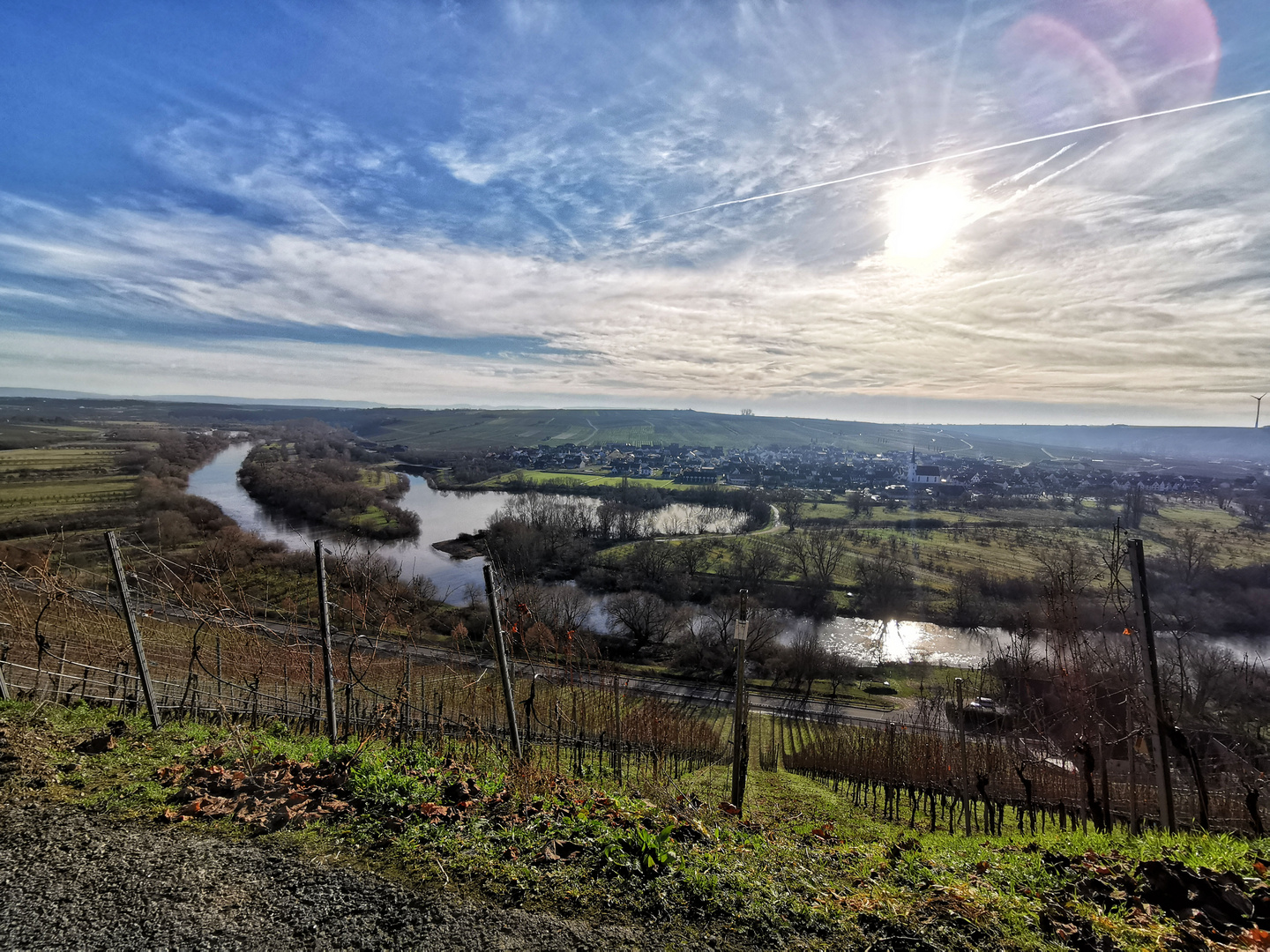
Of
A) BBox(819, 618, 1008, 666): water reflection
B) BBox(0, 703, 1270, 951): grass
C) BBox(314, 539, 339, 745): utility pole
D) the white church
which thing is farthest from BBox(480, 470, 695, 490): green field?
BBox(0, 703, 1270, 951): grass

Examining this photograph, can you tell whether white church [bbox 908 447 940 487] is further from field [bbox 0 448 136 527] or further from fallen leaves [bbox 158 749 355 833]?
fallen leaves [bbox 158 749 355 833]

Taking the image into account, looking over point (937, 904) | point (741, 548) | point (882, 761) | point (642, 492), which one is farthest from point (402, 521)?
point (937, 904)

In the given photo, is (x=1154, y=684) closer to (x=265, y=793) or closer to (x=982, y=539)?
(x=265, y=793)

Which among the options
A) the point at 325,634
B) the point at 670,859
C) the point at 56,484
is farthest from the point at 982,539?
the point at 56,484

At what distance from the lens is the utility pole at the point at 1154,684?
19.2ft

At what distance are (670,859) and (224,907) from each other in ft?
9.56

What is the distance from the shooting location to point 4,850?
4004 millimetres

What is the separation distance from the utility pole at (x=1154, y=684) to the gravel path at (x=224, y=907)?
5.76 meters

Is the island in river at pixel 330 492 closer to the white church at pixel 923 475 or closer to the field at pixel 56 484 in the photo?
the field at pixel 56 484

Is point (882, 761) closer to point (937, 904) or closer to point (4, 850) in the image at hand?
point (937, 904)

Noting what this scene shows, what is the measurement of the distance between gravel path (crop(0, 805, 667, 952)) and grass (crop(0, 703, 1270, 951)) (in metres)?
0.18

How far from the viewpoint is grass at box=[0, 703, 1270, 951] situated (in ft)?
12.0

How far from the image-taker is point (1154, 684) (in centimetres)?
591

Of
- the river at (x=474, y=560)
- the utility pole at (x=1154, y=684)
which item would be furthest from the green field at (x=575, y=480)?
the utility pole at (x=1154, y=684)
